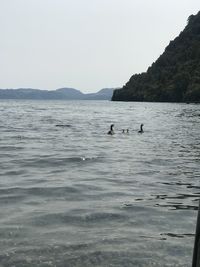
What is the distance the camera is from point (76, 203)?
14148mm

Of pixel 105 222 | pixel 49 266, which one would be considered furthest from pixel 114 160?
pixel 49 266

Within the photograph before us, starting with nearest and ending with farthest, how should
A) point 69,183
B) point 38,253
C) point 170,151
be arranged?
1. point 38,253
2. point 69,183
3. point 170,151

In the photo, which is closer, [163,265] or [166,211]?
[163,265]

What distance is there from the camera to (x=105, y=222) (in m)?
12.0

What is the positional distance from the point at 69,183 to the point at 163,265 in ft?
28.8

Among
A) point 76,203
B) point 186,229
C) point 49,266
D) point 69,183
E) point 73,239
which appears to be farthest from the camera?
point 69,183

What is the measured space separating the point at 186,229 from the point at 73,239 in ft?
9.67

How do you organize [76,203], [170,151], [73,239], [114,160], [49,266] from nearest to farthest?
[49,266]
[73,239]
[76,203]
[114,160]
[170,151]

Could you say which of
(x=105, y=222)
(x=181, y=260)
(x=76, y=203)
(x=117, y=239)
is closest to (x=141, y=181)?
(x=76, y=203)

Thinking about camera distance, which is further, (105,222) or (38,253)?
(105,222)

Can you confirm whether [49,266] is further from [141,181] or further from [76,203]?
[141,181]

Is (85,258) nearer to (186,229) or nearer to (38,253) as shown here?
(38,253)

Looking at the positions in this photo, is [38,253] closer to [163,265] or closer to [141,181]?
[163,265]

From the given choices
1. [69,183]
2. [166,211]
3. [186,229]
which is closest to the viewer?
[186,229]
